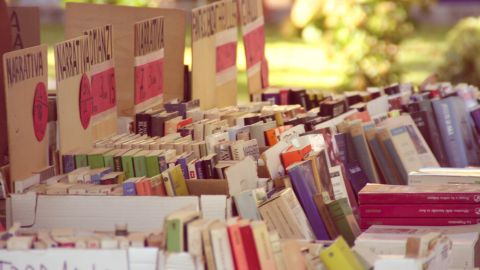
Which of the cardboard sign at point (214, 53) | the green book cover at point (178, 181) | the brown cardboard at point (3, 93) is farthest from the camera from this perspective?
the cardboard sign at point (214, 53)

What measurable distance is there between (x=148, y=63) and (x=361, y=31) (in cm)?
486

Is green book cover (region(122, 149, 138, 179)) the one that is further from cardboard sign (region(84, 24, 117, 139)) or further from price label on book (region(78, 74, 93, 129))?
cardboard sign (region(84, 24, 117, 139))

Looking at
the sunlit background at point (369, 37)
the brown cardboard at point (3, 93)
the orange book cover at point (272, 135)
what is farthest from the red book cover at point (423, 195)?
the sunlit background at point (369, 37)

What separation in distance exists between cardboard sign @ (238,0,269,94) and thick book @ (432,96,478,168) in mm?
1012

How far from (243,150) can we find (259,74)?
203cm

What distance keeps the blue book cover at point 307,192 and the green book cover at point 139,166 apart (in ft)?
1.83

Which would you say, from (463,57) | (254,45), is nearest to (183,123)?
(254,45)

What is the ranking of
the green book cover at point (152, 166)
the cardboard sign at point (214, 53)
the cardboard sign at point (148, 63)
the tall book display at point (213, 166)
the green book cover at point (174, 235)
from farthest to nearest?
1. the cardboard sign at point (214, 53)
2. the cardboard sign at point (148, 63)
3. the green book cover at point (152, 166)
4. the tall book display at point (213, 166)
5. the green book cover at point (174, 235)

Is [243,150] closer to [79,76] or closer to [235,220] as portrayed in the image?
[79,76]

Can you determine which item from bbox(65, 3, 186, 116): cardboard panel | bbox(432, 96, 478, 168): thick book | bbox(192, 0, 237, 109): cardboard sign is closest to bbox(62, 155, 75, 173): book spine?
bbox(65, 3, 186, 116): cardboard panel

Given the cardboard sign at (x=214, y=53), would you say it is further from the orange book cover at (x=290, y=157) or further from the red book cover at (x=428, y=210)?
the red book cover at (x=428, y=210)

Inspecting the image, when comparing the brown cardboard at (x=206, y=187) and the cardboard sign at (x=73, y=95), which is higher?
the cardboard sign at (x=73, y=95)

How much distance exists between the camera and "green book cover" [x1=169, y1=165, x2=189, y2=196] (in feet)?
13.5

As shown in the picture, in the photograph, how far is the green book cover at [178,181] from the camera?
13.5ft
